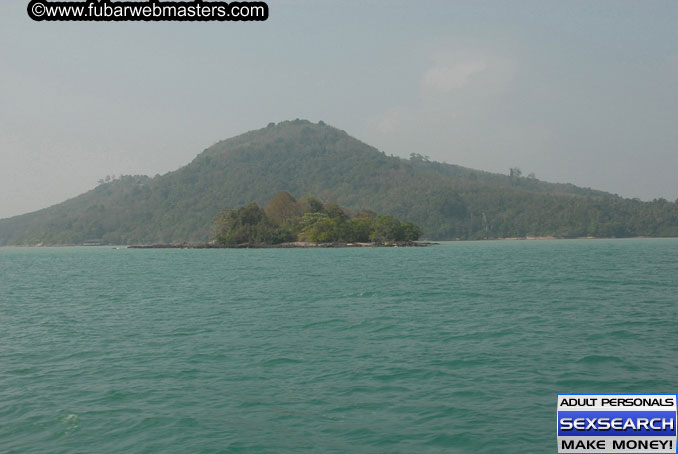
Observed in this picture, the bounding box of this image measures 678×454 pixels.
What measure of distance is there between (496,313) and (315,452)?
70.6ft

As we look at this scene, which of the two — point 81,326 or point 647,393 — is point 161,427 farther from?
point 81,326

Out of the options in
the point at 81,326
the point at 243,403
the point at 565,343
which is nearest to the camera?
the point at 243,403

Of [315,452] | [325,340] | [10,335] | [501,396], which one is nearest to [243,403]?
[315,452]

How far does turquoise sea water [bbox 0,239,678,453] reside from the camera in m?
12.8

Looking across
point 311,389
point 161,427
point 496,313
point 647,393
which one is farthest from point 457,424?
point 496,313

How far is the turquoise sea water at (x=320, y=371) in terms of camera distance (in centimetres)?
1281

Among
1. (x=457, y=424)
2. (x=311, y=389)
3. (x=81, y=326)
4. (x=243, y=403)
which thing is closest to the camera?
(x=457, y=424)

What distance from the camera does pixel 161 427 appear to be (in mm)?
13406

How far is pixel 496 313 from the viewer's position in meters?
31.4

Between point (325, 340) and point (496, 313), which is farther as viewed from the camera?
point (496, 313)

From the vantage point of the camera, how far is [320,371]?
1836cm

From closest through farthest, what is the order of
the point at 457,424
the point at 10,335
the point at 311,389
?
1. the point at 457,424
2. the point at 311,389
3. the point at 10,335

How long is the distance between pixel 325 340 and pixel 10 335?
47.4 ft

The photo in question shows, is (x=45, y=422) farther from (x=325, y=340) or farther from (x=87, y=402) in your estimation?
(x=325, y=340)
